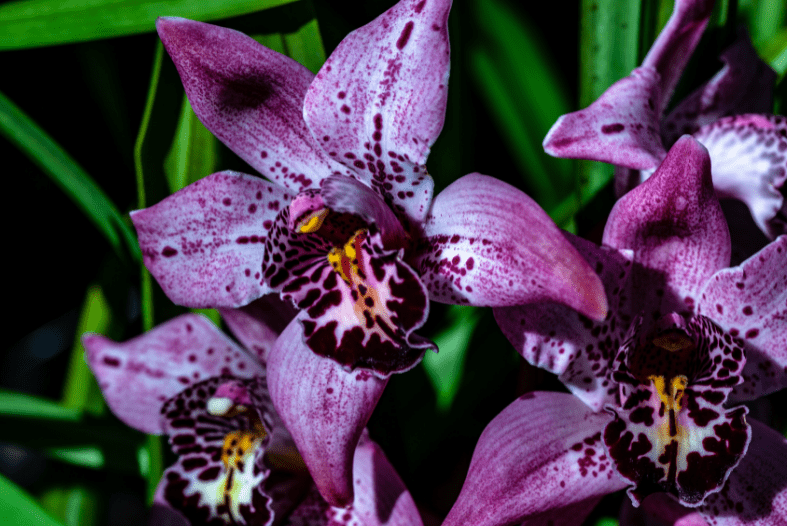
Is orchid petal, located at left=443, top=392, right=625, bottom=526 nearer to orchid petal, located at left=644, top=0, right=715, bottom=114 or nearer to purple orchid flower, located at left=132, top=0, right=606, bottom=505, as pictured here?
purple orchid flower, located at left=132, top=0, right=606, bottom=505

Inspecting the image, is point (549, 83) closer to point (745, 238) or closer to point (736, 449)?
point (745, 238)

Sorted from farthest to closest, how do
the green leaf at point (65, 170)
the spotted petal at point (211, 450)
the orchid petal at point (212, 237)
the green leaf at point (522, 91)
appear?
the green leaf at point (522, 91), the green leaf at point (65, 170), the spotted petal at point (211, 450), the orchid petal at point (212, 237)

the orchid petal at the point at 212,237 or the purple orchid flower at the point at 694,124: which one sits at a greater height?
the purple orchid flower at the point at 694,124

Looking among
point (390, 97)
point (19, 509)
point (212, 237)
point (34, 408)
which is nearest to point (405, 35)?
point (390, 97)

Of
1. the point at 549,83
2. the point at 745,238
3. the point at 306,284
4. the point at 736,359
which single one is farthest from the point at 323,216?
the point at 549,83

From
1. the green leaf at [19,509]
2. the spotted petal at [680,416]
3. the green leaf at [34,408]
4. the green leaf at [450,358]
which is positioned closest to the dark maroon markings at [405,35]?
the spotted petal at [680,416]

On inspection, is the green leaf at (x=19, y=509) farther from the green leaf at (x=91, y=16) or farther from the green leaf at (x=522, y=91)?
the green leaf at (x=522, y=91)

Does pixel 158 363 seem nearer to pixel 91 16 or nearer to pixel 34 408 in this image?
pixel 34 408
